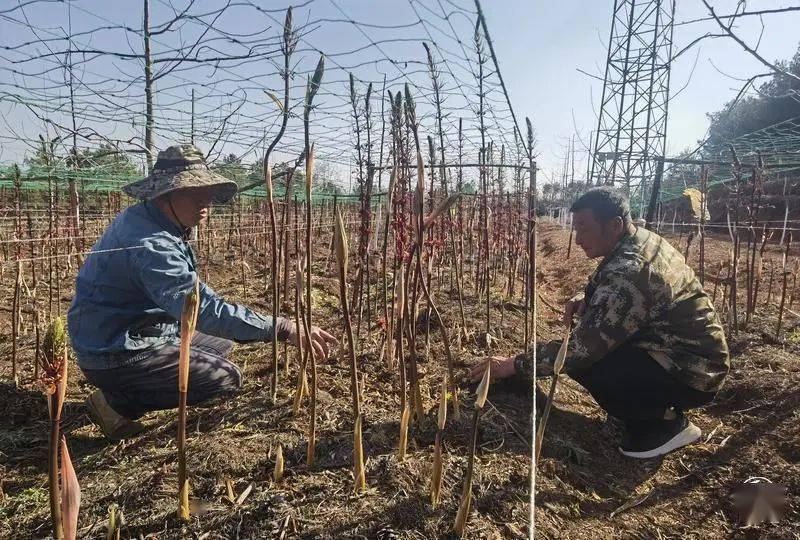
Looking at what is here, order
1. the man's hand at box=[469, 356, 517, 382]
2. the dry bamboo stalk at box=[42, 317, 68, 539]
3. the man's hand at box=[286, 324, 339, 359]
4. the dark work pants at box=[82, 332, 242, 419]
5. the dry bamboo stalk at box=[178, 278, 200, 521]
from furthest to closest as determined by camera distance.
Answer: the man's hand at box=[469, 356, 517, 382]
the dark work pants at box=[82, 332, 242, 419]
the man's hand at box=[286, 324, 339, 359]
the dry bamboo stalk at box=[178, 278, 200, 521]
the dry bamboo stalk at box=[42, 317, 68, 539]

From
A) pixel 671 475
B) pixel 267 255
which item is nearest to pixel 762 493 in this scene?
pixel 671 475

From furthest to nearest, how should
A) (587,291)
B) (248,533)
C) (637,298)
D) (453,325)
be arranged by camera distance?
(453,325) < (587,291) < (637,298) < (248,533)

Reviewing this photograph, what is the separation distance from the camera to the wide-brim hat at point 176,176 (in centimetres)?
226

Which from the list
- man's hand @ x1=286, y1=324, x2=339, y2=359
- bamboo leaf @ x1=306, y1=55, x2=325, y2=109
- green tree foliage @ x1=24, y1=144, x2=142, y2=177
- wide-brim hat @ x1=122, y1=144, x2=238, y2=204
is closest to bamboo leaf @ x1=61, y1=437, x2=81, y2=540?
man's hand @ x1=286, y1=324, x2=339, y2=359

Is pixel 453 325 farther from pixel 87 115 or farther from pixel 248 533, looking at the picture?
pixel 87 115

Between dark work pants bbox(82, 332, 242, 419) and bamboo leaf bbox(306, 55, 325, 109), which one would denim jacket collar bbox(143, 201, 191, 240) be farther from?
bamboo leaf bbox(306, 55, 325, 109)

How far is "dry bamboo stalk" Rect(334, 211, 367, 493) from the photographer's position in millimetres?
1528

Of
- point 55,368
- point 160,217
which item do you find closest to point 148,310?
point 160,217

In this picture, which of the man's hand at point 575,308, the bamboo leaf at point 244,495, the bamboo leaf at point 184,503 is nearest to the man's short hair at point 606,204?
the man's hand at point 575,308

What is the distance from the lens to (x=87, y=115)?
4332 millimetres

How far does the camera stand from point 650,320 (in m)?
2.50

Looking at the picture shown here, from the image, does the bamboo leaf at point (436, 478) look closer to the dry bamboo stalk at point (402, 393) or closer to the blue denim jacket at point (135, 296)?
the dry bamboo stalk at point (402, 393)

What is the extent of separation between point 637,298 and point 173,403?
98.4 inches

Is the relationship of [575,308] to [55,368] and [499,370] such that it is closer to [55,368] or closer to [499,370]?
[499,370]
